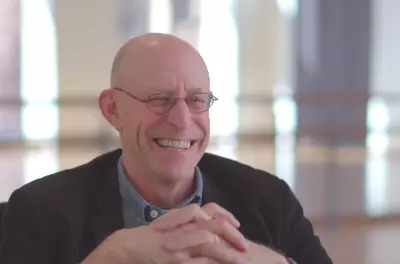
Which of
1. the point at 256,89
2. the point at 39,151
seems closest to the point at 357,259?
the point at 39,151

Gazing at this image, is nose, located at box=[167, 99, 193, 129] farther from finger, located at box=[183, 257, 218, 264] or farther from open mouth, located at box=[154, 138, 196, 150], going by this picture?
finger, located at box=[183, 257, 218, 264]

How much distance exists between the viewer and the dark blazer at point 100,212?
150 centimetres

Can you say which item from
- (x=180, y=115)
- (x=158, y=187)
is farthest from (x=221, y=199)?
(x=180, y=115)

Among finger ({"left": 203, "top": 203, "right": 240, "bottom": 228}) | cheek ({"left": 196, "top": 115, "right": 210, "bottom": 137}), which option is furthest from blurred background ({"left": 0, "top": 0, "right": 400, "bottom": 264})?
finger ({"left": 203, "top": 203, "right": 240, "bottom": 228})

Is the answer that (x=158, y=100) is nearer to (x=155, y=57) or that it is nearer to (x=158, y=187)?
(x=155, y=57)

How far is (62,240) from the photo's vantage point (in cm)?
150

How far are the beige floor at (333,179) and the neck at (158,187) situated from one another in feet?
8.85

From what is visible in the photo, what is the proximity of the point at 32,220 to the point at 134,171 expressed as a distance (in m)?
0.26

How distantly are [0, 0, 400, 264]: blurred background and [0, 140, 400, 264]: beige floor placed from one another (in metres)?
0.06

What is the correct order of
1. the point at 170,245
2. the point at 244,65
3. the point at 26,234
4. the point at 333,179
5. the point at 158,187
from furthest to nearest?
the point at 244,65
the point at 333,179
the point at 158,187
the point at 26,234
the point at 170,245

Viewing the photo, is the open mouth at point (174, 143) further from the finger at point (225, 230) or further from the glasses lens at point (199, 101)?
the finger at point (225, 230)

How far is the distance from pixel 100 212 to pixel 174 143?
23 centimetres

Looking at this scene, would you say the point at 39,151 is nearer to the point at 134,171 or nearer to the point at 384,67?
the point at 384,67

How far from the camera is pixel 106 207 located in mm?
1588
